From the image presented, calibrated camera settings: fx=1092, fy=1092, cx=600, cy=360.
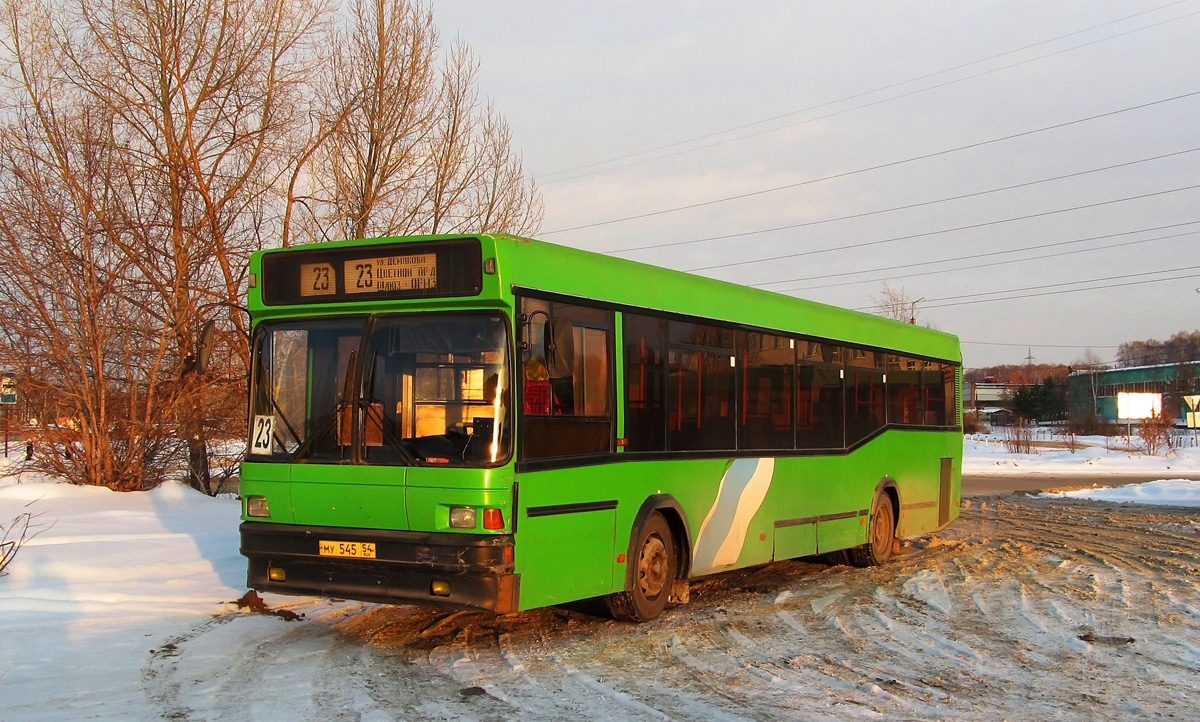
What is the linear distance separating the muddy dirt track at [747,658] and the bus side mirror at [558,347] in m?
2.04

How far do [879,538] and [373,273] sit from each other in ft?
27.3

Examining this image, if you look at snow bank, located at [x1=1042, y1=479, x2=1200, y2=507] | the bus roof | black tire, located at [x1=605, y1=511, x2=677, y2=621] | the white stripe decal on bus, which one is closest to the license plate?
the bus roof

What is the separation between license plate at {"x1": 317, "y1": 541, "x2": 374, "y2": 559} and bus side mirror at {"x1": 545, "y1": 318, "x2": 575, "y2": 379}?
177cm

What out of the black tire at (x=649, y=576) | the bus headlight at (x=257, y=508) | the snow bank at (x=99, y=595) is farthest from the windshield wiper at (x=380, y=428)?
the black tire at (x=649, y=576)

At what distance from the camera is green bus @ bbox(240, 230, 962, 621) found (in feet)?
24.4

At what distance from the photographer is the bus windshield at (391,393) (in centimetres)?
748

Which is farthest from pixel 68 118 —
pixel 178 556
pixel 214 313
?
pixel 178 556

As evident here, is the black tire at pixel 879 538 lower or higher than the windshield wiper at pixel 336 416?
lower

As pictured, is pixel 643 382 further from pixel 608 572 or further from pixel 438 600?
pixel 438 600

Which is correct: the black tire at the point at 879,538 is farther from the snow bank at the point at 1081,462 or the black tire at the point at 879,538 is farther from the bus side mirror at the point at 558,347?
the snow bank at the point at 1081,462

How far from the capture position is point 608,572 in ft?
27.9

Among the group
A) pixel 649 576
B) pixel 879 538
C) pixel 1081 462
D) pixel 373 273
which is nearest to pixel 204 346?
pixel 373 273

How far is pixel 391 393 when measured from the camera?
766 centimetres

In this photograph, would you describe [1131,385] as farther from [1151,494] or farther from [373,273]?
[373,273]
